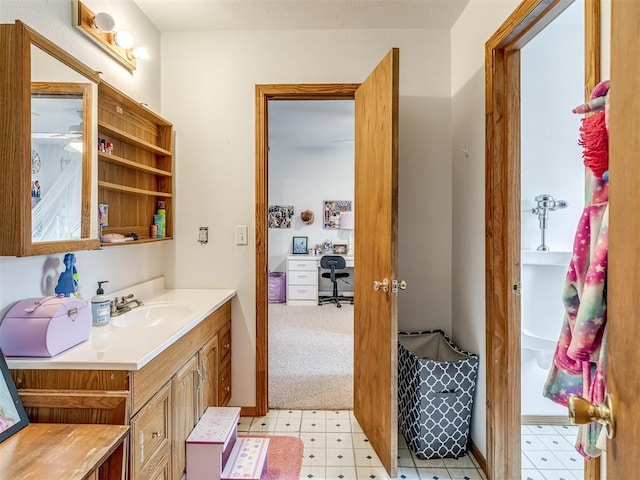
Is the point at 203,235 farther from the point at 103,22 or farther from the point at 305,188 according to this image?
the point at 305,188

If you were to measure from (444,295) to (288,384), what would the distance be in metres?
1.35

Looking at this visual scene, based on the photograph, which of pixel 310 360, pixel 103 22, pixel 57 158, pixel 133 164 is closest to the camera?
pixel 57 158

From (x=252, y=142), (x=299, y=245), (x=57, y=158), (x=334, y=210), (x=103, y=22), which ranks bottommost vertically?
(x=299, y=245)

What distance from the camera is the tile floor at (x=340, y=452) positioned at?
1.79m

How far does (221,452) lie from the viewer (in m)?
1.55

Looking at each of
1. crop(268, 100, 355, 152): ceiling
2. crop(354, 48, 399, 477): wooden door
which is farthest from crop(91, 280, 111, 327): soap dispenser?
crop(268, 100, 355, 152): ceiling

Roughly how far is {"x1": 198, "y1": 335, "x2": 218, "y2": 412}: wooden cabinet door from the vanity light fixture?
1552mm

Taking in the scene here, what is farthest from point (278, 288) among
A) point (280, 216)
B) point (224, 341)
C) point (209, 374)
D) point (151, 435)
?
point (151, 435)

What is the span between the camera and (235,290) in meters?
2.35

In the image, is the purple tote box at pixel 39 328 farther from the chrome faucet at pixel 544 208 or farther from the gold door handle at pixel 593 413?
the chrome faucet at pixel 544 208

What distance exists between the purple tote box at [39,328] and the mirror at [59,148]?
0.23 meters

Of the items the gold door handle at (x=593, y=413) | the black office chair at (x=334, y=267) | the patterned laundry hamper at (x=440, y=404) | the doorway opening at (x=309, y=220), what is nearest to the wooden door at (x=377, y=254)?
the patterned laundry hamper at (x=440, y=404)

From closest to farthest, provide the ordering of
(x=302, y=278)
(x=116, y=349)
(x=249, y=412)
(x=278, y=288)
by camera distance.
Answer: (x=116, y=349)
(x=249, y=412)
(x=302, y=278)
(x=278, y=288)

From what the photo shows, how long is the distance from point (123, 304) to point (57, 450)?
91 cm
